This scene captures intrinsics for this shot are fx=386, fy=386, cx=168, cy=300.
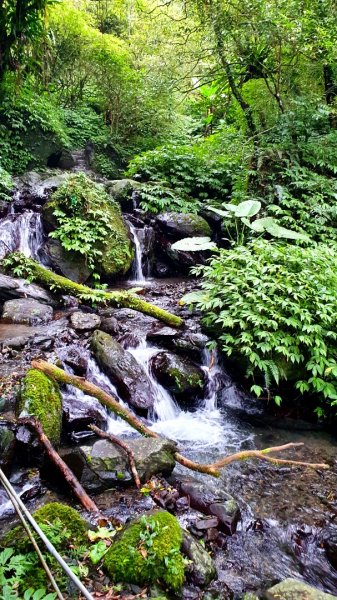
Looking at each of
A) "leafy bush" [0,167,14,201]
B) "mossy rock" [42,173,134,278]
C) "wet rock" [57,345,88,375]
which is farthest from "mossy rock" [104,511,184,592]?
"leafy bush" [0,167,14,201]

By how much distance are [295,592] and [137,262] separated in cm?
848

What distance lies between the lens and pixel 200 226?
10.7 m

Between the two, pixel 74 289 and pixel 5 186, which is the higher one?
pixel 5 186

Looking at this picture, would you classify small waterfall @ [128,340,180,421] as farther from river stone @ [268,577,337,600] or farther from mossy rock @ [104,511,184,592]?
river stone @ [268,577,337,600]

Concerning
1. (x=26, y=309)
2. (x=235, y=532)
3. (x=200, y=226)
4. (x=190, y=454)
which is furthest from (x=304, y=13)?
(x=235, y=532)

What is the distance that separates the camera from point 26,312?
273 inches

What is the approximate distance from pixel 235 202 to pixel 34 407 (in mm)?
Answer: 8091

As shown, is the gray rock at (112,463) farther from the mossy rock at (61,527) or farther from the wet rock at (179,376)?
the wet rock at (179,376)

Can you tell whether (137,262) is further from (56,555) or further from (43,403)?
(56,555)

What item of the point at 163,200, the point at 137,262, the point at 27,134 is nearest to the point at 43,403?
the point at 137,262

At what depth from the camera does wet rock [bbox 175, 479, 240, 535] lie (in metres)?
3.49

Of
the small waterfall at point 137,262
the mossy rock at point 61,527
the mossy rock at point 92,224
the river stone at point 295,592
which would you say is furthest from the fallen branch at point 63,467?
the small waterfall at point 137,262

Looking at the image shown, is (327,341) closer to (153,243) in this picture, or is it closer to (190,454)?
(190,454)

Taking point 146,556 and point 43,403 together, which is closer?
point 146,556
